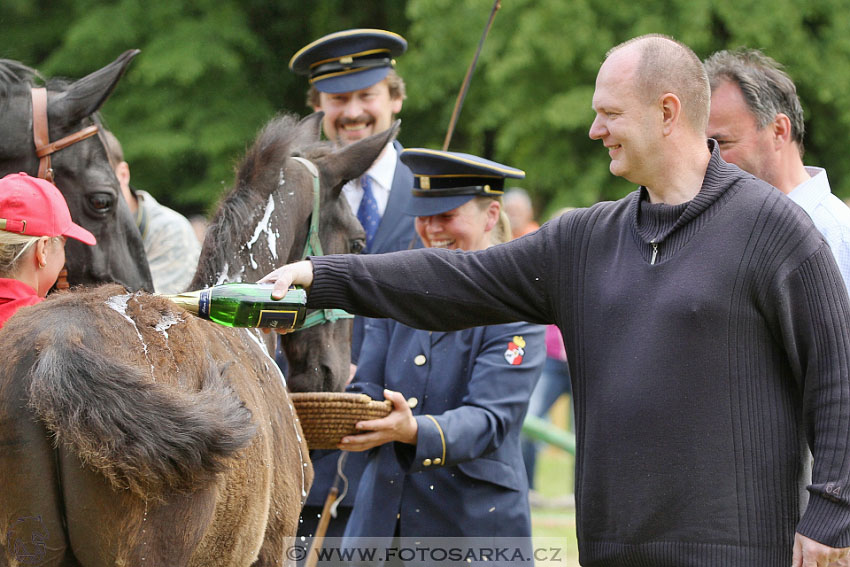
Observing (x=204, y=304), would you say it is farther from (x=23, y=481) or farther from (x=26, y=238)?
(x=23, y=481)

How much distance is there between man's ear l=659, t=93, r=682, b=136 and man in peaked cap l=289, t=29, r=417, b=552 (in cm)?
Result: 209

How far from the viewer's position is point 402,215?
5.22 m

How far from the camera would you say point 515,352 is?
14.3 feet

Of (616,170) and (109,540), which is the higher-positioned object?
(616,170)

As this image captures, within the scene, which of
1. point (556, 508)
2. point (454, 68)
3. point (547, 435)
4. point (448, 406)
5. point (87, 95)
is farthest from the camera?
point (454, 68)

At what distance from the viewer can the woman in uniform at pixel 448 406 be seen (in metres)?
4.09

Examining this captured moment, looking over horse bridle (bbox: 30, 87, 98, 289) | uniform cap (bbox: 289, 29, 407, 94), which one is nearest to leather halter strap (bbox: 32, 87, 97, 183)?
horse bridle (bbox: 30, 87, 98, 289)

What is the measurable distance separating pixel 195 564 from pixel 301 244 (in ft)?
5.98

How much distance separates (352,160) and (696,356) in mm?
2192

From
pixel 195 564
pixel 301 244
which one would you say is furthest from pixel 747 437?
pixel 301 244

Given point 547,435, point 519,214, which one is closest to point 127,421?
point 547,435

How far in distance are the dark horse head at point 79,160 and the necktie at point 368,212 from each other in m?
1.31

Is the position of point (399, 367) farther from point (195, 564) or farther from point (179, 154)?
point (179, 154)

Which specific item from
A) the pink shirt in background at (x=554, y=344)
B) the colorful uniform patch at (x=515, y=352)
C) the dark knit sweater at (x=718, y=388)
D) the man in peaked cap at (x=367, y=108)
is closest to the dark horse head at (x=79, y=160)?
the man in peaked cap at (x=367, y=108)
